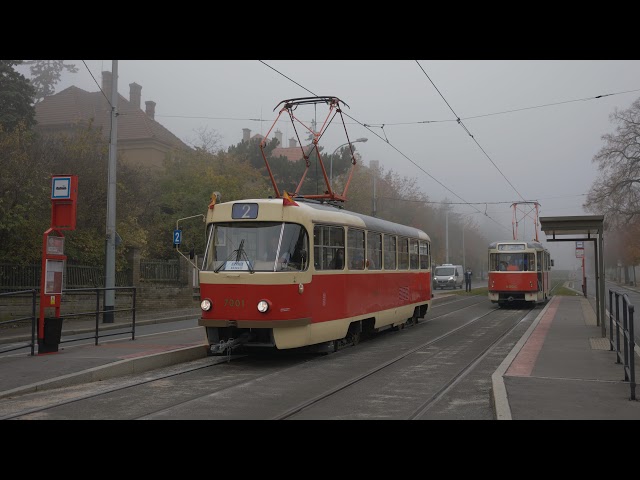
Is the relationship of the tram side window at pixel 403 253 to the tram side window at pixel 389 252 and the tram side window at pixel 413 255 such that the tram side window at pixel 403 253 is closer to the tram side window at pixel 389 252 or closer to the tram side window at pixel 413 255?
the tram side window at pixel 413 255

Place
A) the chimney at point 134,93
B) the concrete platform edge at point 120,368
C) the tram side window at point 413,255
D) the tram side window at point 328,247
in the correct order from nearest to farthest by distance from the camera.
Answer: the concrete platform edge at point 120,368 < the tram side window at point 328,247 < the tram side window at point 413,255 < the chimney at point 134,93

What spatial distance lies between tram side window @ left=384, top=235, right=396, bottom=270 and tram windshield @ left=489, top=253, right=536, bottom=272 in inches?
486

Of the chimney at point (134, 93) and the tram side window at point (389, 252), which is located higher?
the chimney at point (134, 93)

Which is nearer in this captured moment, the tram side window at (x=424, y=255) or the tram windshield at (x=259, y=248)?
the tram windshield at (x=259, y=248)

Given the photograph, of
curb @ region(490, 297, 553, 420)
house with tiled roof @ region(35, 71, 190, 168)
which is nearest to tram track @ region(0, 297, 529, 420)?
curb @ region(490, 297, 553, 420)

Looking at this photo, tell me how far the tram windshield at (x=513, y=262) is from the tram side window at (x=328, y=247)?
1636 cm

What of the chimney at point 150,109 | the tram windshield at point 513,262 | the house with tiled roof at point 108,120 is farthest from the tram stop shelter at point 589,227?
the chimney at point 150,109

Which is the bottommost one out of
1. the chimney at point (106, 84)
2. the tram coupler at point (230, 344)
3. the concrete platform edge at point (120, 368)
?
the concrete platform edge at point (120, 368)

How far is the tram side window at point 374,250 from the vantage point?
570 inches

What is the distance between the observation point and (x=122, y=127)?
55156 millimetres
